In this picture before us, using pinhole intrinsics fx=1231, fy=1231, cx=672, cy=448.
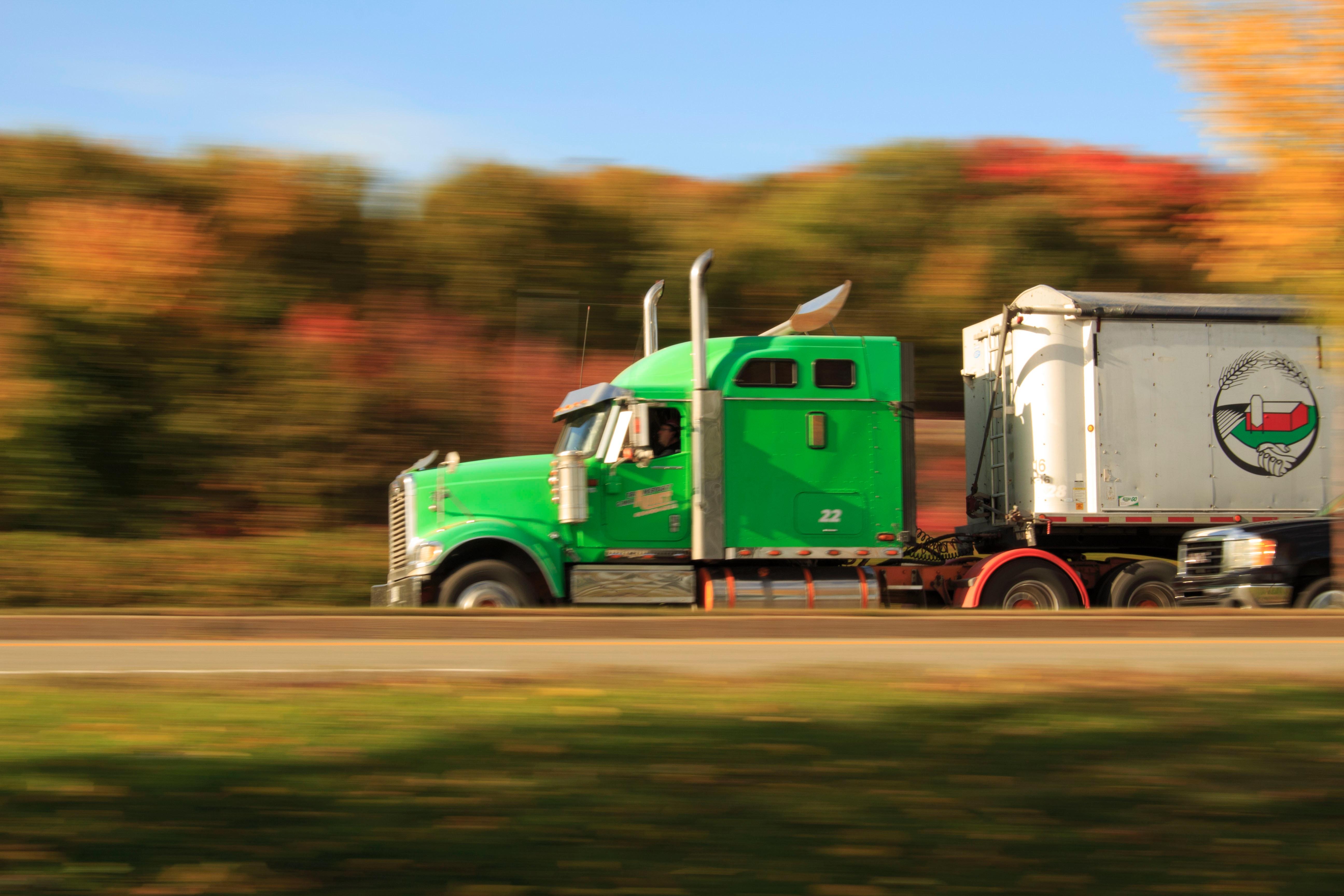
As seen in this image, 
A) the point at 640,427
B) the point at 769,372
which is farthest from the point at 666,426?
the point at 769,372

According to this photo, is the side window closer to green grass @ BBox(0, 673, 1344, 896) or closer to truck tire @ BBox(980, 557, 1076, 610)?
truck tire @ BBox(980, 557, 1076, 610)

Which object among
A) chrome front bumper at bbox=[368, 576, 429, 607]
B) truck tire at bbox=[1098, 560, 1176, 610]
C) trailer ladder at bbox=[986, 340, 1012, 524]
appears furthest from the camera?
trailer ladder at bbox=[986, 340, 1012, 524]

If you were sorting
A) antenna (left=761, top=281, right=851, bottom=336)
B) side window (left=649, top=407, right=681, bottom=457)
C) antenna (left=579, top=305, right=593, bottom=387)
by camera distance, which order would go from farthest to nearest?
antenna (left=579, top=305, right=593, bottom=387) < antenna (left=761, top=281, right=851, bottom=336) < side window (left=649, top=407, right=681, bottom=457)

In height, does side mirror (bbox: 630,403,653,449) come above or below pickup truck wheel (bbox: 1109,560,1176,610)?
above

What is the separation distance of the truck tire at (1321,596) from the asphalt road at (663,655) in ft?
11.7

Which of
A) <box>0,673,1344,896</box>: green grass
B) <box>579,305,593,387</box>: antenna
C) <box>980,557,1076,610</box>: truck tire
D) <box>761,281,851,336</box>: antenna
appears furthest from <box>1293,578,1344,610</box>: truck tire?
<box>579,305,593,387</box>: antenna

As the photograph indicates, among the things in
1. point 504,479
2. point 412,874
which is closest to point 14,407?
point 504,479

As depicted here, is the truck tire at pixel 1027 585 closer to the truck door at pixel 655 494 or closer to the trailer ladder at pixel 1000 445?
the trailer ladder at pixel 1000 445

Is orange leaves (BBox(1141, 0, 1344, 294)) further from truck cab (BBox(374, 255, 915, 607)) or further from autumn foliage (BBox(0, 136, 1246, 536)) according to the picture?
autumn foliage (BBox(0, 136, 1246, 536))

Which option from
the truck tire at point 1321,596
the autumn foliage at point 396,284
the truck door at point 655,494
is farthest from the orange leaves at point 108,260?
the truck tire at point 1321,596

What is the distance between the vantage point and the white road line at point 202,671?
22.7 feet

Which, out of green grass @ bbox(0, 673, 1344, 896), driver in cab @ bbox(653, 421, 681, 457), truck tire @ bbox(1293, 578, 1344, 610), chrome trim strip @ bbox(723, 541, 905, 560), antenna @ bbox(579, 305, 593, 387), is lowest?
truck tire @ bbox(1293, 578, 1344, 610)

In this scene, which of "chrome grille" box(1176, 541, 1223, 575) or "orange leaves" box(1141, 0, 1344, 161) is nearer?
"orange leaves" box(1141, 0, 1344, 161)

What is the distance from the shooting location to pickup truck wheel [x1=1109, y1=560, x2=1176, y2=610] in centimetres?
1301
